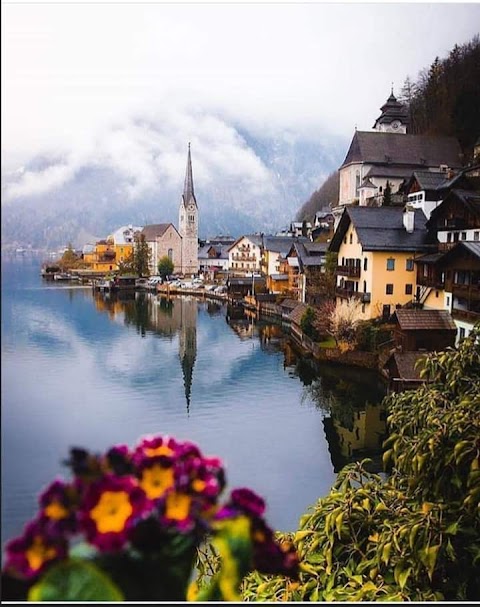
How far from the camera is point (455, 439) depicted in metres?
1.70

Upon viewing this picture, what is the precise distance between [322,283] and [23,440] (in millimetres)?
8895

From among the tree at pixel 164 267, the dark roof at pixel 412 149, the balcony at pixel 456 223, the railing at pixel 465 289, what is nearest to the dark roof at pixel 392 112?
the dark roof at pixel 412 149


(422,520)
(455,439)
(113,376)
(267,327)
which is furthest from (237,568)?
(267,327)

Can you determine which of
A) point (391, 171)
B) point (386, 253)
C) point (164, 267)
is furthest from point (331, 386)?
point (391, 171)

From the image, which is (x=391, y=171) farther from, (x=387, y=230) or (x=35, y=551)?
(x=35, y=551)

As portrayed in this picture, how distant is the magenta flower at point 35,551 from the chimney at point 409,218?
4.61m

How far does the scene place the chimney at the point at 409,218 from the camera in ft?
15.9

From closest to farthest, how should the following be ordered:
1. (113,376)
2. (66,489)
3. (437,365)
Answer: (66,489), (437,365), (113,376)

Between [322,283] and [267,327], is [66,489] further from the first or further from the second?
[267,327]

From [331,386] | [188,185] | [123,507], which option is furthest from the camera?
[331,386]

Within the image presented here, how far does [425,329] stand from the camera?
3828 millimetres

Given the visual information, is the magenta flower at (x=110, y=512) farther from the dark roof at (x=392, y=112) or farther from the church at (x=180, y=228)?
the dark roof at (x=392, y=112)

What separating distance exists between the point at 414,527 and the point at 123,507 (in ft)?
3.83

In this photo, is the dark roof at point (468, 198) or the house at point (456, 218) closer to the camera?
the house at point (456, 218)
